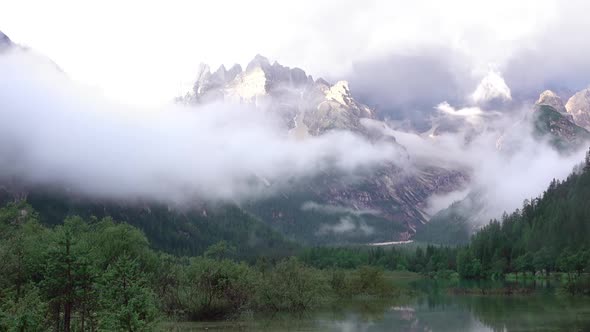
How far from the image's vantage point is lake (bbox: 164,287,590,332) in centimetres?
7869

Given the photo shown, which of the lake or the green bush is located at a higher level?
the green bush

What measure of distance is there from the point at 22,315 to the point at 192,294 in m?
56.2

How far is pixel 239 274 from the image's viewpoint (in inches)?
3989

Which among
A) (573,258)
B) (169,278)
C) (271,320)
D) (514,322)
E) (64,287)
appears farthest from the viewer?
(573,258)

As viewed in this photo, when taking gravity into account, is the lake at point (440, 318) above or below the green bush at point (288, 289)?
below

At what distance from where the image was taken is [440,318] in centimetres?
9375

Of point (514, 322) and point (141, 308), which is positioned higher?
point (141, 308)

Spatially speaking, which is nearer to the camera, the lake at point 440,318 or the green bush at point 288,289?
the lake at point 440,318

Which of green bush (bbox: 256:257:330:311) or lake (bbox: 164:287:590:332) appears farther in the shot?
green bush (bbox: 256:257:330:311)

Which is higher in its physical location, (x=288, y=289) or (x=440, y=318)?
(x=288, y=289)

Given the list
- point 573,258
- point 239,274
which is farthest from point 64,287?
point 573,258

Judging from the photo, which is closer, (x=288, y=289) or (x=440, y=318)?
(x=440, y=318)

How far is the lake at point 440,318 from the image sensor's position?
7869 centimetres

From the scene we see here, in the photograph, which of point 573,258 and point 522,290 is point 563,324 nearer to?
point 522,290
